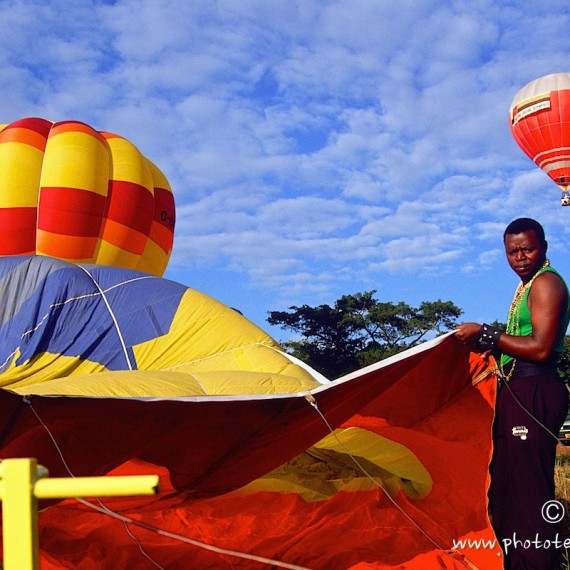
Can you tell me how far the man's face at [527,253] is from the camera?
247cm

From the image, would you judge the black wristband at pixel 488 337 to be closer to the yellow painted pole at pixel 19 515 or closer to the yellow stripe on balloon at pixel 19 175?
the yellow painted pole at pixel 19 515

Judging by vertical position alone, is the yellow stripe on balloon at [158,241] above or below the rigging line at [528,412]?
above

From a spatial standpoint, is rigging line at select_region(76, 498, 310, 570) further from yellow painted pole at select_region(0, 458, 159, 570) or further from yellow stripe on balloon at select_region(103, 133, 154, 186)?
yellow stripe on balloon at select_region(103, 133, 154, 186)

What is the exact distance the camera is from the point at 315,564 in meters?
2.97

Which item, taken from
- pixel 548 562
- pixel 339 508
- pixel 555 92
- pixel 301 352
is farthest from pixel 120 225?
pixel 301 352

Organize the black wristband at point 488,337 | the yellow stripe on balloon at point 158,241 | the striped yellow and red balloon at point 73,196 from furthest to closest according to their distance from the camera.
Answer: the yellow stripe on balloon at point 158,241 < the striped yellow and red balloon at point 73,196 < the black wristband at point 488,337

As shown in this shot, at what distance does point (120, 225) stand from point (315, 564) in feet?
21.3

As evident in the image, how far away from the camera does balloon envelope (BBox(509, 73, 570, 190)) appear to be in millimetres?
8375

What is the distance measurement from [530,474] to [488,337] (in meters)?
0.47

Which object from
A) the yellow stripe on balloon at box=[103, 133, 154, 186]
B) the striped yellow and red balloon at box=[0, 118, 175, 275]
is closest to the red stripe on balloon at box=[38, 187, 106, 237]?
the striped yellow and red balloon at box=[0, 118, 175, 275]

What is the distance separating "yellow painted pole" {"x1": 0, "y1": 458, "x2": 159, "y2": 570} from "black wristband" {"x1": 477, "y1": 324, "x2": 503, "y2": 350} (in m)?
1.73

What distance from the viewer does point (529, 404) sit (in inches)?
94.7

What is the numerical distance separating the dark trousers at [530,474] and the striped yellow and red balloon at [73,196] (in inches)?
268

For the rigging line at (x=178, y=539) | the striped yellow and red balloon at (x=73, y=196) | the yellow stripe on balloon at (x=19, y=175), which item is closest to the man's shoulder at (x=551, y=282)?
the rigging line at (x=178, y=539)
